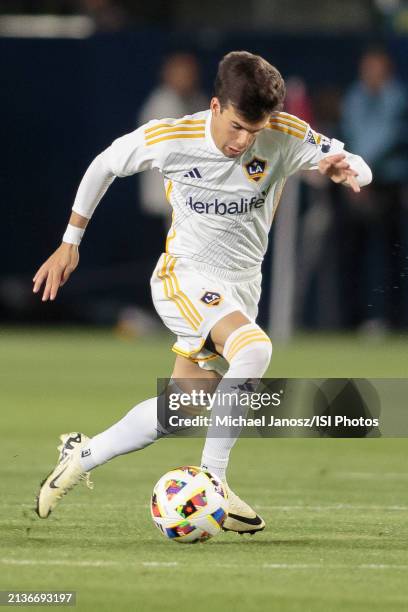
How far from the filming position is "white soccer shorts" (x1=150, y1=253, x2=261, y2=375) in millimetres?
7172

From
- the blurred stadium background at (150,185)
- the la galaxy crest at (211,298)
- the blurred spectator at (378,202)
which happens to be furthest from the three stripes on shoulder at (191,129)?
the blurred spectator at (378,202)

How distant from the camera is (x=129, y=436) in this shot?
7.40 metres

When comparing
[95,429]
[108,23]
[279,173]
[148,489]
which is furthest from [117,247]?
[279,173]

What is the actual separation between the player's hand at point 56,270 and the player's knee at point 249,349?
0.85 meters

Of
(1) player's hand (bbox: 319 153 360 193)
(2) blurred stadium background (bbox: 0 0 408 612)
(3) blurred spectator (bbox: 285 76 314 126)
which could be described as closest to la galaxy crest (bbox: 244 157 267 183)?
(1) player's hand (bbox: 319 153 360 193)

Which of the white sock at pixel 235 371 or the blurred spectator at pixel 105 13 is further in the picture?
the blurred spectator at pixel 105 13

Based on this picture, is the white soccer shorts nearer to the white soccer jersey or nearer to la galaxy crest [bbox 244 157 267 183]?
the white soccer jersey

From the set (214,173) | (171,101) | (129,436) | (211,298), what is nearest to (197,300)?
(211,298)

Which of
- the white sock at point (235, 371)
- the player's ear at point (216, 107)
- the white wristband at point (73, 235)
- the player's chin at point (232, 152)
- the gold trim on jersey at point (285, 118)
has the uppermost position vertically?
the player's ear at point (216, 107)

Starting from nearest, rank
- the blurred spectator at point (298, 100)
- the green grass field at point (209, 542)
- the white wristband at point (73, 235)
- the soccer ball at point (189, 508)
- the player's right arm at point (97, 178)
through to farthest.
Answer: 1. the green grass field at point (209, 542)
2. the soccer ball at point (189, 508)
3. the player's right arm at point (97, 178)
4. the white wristband at point (73, 235)
5. the blurred spectator at point (298, 100)

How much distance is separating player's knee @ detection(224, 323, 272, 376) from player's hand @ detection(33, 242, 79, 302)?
848 millimetres

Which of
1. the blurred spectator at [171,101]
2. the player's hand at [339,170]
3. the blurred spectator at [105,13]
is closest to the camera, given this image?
the player's hand at [339,170]

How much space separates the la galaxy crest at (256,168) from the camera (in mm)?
7367

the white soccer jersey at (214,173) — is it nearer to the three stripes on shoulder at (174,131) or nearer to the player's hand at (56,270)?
the three stripes on shoulder at (174,131)
